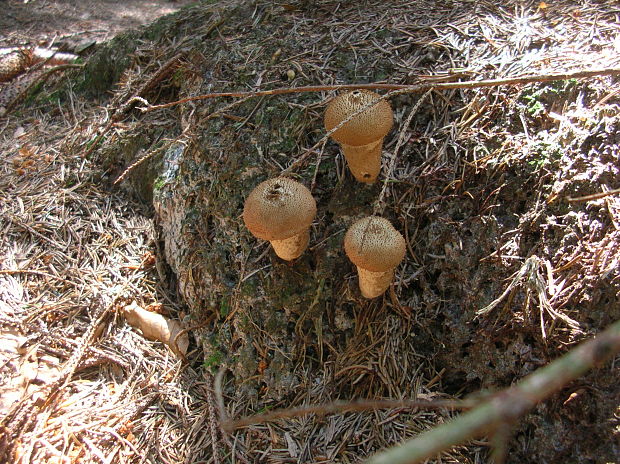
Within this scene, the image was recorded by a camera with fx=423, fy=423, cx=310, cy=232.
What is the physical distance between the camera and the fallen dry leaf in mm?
2695

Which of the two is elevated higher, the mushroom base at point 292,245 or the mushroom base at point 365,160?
the mushroom base at point 365,160

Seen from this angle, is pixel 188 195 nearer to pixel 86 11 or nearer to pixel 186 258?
pixel 186 258

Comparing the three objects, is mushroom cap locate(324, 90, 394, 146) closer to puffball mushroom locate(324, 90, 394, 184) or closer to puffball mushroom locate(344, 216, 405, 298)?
puffball mushroom locate(324, 90, 394, 184)

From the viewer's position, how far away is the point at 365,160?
7.68 ft

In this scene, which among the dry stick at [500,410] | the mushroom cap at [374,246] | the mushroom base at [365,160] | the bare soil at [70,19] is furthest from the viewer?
the bare soil at [70,19]

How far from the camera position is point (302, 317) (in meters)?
2.44

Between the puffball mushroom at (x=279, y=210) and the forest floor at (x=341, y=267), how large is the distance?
418 millimetres

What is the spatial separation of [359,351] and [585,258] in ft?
3.97

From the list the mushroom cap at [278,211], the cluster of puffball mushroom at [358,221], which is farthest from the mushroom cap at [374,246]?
the mushroom cap at [278,211]

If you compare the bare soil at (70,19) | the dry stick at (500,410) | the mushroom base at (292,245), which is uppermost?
the dry stick at (500,410)

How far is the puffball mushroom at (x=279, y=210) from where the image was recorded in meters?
2.04

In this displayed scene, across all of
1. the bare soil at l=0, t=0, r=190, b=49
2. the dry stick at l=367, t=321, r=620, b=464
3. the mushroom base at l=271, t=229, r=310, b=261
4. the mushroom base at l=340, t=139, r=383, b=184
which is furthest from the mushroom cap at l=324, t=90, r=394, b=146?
the bare soil at l=0, t=0, r=190, b=49

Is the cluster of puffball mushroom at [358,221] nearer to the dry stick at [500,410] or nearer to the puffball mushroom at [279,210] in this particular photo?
the puffball mushroom at [279,210]

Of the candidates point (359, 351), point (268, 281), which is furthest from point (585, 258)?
point (268, 281)
